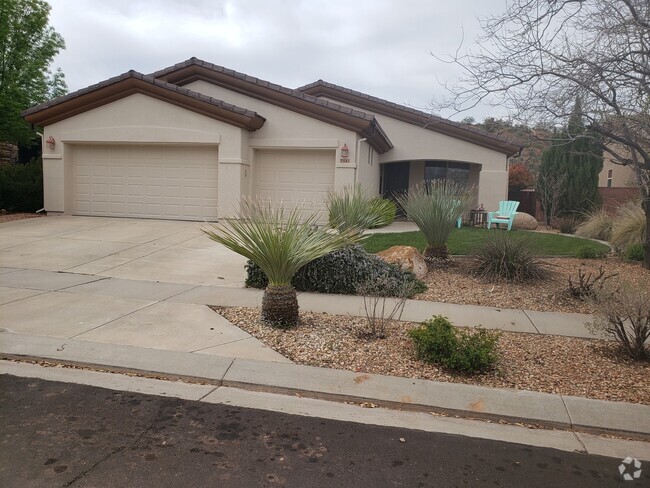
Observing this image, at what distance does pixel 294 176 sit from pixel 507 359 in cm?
1159

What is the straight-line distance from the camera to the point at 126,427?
159 inches

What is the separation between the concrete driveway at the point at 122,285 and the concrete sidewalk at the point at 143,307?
0.05ft

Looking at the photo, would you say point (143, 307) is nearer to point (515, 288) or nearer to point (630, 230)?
point (515, 288)

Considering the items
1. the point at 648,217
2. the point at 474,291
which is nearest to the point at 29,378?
the point at 474,291

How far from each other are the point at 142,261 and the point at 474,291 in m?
6.70

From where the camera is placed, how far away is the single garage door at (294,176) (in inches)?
637

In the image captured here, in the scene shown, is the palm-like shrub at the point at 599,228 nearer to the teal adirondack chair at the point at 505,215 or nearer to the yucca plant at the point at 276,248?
the teal adirondack chair at the point at 505,215

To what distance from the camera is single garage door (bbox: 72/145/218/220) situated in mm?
16047

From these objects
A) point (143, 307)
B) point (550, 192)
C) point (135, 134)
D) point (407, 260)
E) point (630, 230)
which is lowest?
point (143, 307)

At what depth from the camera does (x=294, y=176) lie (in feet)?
53.9

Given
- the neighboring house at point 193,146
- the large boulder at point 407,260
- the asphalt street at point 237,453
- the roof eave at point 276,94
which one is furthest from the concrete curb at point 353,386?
the roof eave at point 276,94

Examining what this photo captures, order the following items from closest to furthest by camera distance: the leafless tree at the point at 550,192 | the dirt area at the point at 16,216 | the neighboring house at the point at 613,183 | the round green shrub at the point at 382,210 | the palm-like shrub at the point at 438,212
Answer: the palm-like shrub at the point at 438,212 → the round green shrub at the point at 382,210 → the dirt area at the point at 16,216 → the leafless tree at the point at 550,192 → the neighboring house at the point at 613,183

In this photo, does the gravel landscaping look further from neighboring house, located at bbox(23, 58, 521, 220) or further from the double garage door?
the double garage door

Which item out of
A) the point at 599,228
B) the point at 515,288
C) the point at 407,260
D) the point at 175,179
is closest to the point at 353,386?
the point at 407,260
